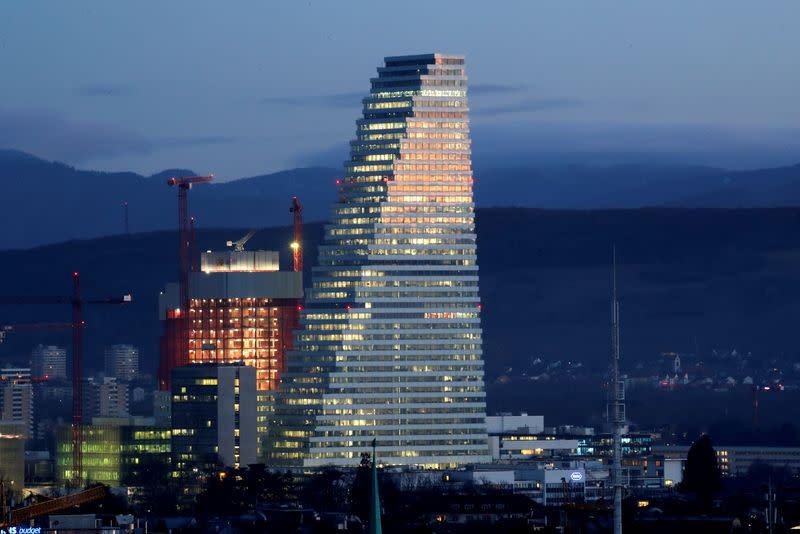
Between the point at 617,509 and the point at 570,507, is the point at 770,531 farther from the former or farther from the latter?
the point at 617,509

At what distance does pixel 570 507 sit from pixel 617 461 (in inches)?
1576

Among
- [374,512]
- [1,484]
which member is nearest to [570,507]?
[1,484]

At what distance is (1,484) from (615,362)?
151ft

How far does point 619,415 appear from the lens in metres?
147

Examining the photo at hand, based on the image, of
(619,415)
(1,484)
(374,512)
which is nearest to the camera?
(374,512)

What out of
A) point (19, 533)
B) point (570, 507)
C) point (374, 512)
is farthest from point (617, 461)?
point (19, 533)

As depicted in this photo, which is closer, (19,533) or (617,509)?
(617,509)

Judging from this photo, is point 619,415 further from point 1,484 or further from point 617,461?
point 1,484

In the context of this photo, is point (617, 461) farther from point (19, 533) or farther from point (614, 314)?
point (19, 533)

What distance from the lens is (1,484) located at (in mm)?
183625

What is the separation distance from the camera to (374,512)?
13362cm

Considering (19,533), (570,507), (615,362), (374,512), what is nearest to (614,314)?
(615,362)

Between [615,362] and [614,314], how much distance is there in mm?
2718

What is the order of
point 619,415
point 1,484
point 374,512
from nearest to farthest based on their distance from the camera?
point 374,512 → point 619,415 → point 1,484
